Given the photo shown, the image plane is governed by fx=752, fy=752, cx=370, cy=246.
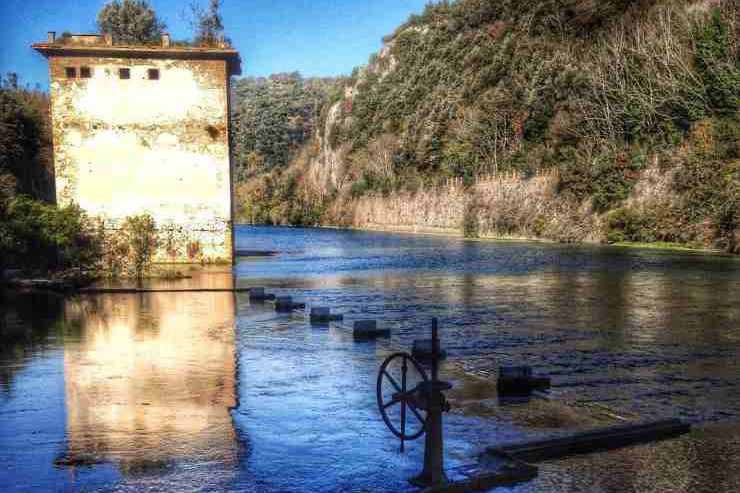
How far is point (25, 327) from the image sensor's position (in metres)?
14.5

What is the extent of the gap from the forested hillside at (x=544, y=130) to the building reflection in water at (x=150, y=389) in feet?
106

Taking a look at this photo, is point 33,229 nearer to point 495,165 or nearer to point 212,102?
point 212,102

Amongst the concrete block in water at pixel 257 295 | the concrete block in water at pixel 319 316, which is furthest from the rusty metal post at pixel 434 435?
the concrete block in water at pixel 257 295

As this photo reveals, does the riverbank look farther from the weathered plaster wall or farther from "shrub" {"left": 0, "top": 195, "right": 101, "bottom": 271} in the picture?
"shrub" {"left": 0, "top": 195, "right": 101, "bottom": 271}

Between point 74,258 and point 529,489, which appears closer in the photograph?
point 529,489

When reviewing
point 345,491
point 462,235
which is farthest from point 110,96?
point 462,235

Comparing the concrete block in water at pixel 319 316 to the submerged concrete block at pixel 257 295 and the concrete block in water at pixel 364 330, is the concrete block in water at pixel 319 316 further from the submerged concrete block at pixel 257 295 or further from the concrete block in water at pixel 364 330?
the submerged concrete block at pixel 257 295

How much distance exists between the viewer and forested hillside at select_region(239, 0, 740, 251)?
46.3 m

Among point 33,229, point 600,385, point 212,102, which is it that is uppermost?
point 212,102

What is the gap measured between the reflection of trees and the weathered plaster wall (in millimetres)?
7690

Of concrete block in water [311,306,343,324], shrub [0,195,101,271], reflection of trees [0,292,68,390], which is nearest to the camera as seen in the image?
reflection of trees [0,292,68,390]

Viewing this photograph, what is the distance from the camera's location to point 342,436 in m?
7.16

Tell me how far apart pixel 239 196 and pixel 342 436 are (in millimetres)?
119693

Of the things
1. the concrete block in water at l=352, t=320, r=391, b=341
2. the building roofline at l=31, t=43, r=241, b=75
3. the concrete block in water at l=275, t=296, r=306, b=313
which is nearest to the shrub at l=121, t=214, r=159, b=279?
the building roofline at l=31, t=43, r=241, b=75
